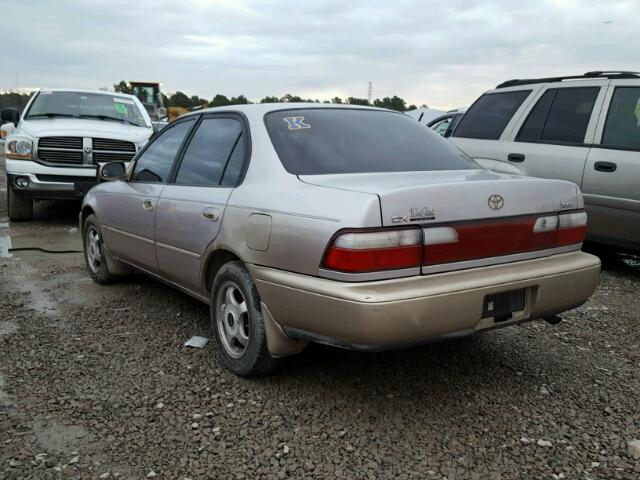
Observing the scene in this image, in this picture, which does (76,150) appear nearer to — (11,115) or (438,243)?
(11,115)

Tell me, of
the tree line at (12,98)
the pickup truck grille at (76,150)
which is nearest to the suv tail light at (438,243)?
Answer: the pickup truck grille at (76,150)

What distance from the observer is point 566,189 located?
3240mm

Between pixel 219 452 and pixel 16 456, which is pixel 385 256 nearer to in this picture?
pixel 219 452

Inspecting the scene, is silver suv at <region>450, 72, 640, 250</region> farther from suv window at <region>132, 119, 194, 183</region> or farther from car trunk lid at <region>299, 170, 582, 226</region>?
suv window at <region>132, 119, 194, 183</region>

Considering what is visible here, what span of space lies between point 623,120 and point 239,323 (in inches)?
166

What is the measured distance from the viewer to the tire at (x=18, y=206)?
28.1ft

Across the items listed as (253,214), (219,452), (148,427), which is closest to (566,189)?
(253,214)

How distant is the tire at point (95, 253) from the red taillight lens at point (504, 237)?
3.43m

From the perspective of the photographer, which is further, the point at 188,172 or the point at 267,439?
the point at 188,172

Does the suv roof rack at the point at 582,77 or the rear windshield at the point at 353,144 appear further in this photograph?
the suv roof rack at the point at 582,77

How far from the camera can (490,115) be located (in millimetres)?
6723

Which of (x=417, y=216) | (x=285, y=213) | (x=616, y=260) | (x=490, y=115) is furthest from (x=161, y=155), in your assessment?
(x=616, y=260)

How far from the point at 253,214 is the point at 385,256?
0.80 meters

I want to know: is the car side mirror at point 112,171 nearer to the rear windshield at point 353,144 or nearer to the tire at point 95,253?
the tire at point 95,253
